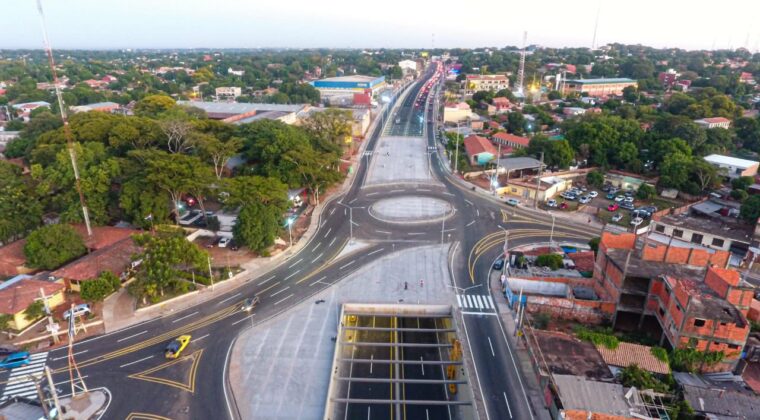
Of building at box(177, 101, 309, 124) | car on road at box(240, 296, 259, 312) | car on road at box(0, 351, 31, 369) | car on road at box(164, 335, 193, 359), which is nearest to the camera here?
car on road at box(0, 351, 31, 369)

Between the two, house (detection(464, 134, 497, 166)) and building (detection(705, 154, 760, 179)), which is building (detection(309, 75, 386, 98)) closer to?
house (detection(464, 134, 497, 166))

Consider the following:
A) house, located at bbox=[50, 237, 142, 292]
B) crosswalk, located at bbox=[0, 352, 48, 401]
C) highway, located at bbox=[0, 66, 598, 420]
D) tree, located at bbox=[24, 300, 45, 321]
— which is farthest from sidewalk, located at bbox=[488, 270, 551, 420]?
tree, located at bbox=[24, 300, 45, 321]

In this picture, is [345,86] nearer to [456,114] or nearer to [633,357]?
[456,114]

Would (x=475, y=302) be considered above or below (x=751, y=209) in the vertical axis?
below

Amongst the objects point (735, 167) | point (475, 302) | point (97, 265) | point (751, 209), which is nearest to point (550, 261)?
point (475, 302)

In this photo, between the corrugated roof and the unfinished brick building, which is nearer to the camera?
the corrugated roof

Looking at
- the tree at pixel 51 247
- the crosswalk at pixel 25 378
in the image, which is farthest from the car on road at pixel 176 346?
the tree at pixel 51 247

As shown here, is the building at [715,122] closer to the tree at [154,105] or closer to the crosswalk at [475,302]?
the crosswalk at [475,302]

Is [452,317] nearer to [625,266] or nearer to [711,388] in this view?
[625,266]
